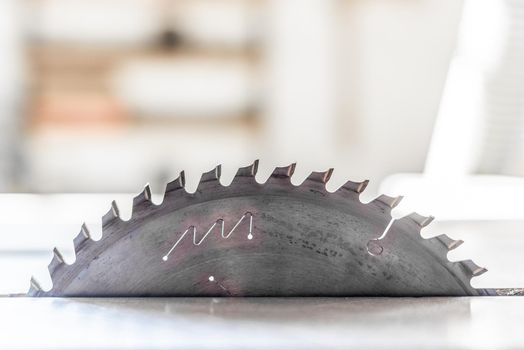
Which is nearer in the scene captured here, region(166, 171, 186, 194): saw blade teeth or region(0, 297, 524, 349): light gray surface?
region(0, 297, 524, 349): light gray surface

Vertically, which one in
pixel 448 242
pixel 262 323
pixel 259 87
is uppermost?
pixel 259 87

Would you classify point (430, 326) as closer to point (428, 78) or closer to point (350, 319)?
point (350, 319)

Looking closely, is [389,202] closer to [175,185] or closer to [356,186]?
[356,186]

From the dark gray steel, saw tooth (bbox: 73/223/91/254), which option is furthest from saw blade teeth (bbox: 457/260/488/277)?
saw tooth (bbox: 73/223/91/254)

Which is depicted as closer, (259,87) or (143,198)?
(143,198)

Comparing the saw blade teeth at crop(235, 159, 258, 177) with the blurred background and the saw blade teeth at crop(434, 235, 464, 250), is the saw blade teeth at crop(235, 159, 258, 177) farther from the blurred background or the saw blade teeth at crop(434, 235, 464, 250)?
the blurred background

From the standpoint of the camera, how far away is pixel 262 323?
1.58ft

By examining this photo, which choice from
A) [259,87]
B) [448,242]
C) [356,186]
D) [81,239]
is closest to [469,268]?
[448,242]

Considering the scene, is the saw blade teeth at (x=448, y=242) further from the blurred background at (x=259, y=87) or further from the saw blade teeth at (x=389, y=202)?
the blurred background at (x=259, y=87)

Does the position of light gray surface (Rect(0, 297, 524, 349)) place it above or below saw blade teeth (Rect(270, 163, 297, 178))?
below

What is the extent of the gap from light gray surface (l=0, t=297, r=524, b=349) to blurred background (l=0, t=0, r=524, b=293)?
137 cm

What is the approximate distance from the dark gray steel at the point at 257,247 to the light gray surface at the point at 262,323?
0.05 feet

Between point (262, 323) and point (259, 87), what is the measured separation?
1656mm

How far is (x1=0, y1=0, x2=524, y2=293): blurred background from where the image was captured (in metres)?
1.95
